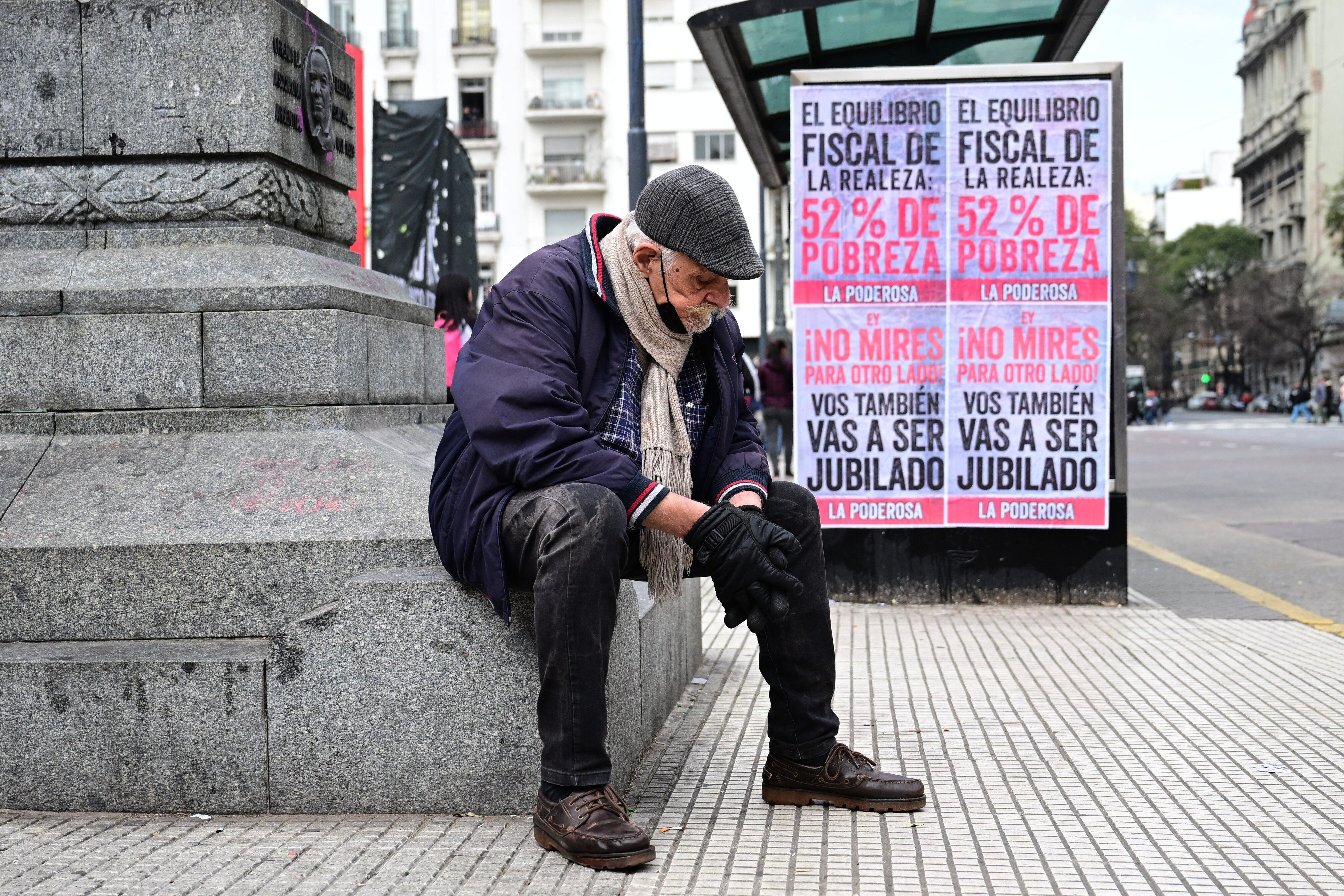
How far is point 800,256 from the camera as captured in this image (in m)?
6.88

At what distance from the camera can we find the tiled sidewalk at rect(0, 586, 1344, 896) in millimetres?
2900

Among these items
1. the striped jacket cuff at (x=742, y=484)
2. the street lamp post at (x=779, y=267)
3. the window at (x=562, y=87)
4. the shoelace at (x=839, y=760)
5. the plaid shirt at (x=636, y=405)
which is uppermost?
the window at (x=562, y=87)

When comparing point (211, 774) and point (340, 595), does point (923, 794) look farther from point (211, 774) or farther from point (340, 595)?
point (211, 774)

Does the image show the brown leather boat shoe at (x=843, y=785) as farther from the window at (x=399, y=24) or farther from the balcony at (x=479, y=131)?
the window at (x=399, y=24)

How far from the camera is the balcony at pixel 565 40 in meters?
51.4

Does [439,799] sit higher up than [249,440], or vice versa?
[249,440]

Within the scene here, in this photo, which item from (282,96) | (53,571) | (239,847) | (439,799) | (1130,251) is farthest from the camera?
(1130,251)

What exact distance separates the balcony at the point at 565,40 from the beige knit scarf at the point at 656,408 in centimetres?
5017

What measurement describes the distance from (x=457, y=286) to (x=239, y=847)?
16.6 ft

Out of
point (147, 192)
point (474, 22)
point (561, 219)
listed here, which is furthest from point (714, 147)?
point (147, 192)

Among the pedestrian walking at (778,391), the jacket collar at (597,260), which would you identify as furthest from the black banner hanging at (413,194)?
the jacket collar at (597,260)

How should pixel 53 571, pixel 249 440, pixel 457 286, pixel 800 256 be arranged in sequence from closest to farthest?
pixel 53 571 < pixel 249 440 < pixel 800 256 < pixel 457 286

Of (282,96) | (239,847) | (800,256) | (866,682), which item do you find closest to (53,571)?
(239,847)

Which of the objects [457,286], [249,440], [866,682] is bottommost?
[866,682]
